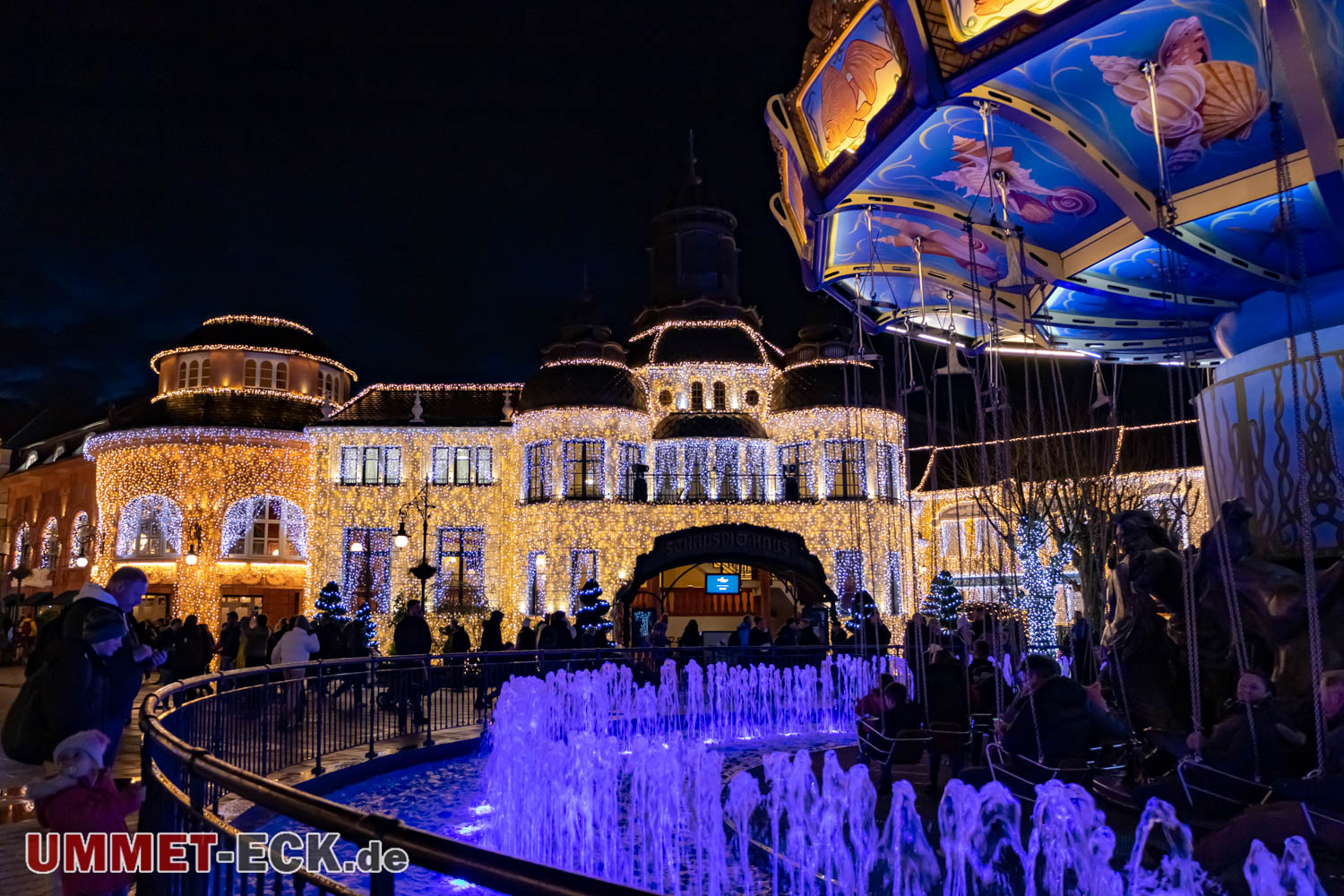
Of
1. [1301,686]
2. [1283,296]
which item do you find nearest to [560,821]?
[1301,686]

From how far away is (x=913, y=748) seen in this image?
396 inches

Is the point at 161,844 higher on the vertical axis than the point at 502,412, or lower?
lower

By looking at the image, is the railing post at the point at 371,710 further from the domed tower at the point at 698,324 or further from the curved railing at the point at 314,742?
the domed tower at the point at 698,324

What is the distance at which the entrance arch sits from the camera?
28891mm

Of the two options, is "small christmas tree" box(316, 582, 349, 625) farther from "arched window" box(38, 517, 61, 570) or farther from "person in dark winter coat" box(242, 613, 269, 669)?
"arched window" box(38, 517, 61, 570)

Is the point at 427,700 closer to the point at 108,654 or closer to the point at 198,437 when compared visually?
the point at 108,654

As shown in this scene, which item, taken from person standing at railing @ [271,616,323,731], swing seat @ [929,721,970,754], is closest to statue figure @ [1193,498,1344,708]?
swing seat @ [929,721,970,754]

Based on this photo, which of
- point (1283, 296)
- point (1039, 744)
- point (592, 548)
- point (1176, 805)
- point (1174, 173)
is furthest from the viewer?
point (592, 548)

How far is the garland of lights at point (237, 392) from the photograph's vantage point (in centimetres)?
4100

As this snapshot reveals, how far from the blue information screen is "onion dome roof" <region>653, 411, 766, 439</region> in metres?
5.53

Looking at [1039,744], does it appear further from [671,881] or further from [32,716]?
[32,716]

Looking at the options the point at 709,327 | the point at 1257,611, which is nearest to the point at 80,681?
the point at 1257,611

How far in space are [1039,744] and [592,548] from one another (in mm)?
27889

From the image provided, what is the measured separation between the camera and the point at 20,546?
5259cm
